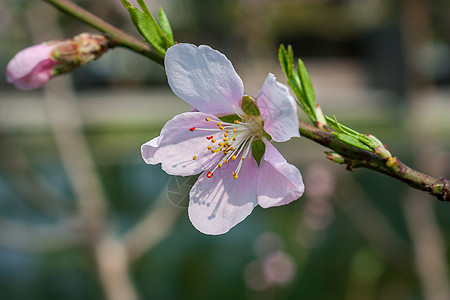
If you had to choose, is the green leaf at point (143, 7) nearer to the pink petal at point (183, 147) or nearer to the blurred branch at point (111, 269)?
the pink petal at point (183, 147)

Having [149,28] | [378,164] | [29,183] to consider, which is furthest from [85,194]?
[378,164]

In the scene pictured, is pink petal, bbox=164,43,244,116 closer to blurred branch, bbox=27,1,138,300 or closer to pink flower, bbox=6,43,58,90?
pink flower, bbox=6,43,58,90

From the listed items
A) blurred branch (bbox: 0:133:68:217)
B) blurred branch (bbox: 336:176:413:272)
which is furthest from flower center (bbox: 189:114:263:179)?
blurred branch (bbox: 336:176:413:272)

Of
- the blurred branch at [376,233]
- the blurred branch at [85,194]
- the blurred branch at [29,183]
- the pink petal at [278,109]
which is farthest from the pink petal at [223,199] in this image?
the blurred branch at [376,233]

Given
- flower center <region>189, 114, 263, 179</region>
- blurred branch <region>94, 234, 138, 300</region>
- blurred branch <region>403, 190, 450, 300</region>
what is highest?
flower center <region>189, 114, 263, 179</region>

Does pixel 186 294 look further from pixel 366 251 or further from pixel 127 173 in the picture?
pixel 127 173
